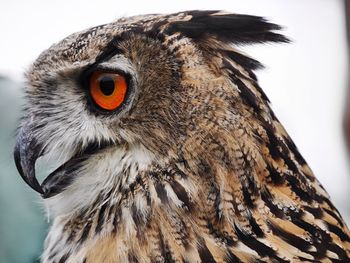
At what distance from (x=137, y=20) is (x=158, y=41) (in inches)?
3.2

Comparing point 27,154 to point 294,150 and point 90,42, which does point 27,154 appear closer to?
point 90,42

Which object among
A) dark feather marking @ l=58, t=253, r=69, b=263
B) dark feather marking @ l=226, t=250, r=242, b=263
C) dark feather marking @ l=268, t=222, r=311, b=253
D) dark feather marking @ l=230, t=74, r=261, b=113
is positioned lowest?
dark feather marking @ l=58, t=253, r=69, b=263

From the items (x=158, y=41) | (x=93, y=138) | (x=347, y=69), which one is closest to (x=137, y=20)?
(x=158, y=41)

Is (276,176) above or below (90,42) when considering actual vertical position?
below

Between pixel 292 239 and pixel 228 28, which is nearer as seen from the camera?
pixel 292 239

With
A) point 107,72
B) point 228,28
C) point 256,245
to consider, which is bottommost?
point 256,245

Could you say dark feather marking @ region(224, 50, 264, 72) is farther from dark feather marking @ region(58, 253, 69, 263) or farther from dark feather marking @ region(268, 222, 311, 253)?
dark feather marking @ region(58, 253, 69, 263)

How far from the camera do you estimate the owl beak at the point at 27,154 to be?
1.08 m

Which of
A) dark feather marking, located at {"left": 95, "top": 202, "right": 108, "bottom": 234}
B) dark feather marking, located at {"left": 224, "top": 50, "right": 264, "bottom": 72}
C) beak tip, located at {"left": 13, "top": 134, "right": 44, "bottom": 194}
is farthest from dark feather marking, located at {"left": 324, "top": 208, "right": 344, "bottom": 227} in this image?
beak tip, located at {"left": 13, "top": 134, "right": 44, "bottom": 194}

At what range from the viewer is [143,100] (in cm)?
103

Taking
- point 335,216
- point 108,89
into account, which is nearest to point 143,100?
point 108,89

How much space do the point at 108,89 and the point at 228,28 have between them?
0.78 ft

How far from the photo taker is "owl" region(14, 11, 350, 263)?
97cm

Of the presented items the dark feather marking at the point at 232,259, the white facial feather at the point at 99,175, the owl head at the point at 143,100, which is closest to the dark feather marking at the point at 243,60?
the owl head at the point at 143,100
